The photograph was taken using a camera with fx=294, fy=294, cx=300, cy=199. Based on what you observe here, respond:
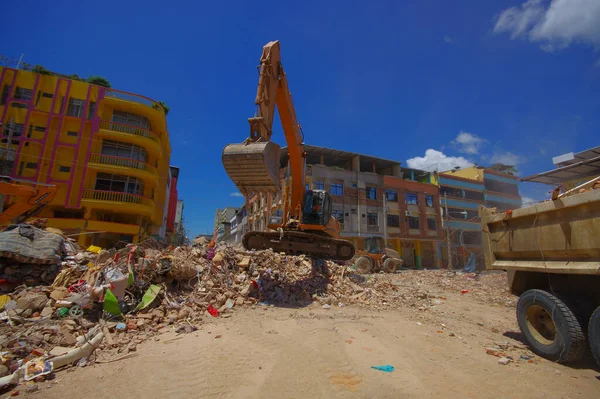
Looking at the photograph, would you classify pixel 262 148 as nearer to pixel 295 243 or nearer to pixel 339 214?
pixel 295 243

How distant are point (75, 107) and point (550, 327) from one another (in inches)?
1060

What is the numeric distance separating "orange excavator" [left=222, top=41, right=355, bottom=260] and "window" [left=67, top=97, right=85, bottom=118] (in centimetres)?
1947

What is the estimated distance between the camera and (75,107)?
819 inches

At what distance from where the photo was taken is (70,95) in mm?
20703

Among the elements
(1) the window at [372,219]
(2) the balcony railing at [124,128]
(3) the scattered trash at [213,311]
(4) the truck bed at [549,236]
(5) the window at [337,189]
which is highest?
(2) the balcony railing at [124,128]

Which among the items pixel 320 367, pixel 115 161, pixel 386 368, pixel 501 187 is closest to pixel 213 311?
pixel 320 367

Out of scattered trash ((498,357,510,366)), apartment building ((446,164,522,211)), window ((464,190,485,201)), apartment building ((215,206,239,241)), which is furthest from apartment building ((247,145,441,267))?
apartment building ((215,206,239,241))

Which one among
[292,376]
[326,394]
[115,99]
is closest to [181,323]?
[292,376]

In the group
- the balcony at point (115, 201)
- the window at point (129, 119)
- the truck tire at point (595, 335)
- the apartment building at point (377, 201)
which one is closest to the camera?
the truck tire at point (595, 335)

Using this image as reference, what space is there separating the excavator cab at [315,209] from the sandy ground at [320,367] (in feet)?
13.2

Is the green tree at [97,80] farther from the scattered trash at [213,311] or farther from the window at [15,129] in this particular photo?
the scattered trash at [213,311]

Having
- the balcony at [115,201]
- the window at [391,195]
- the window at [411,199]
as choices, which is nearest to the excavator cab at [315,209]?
the balcony at [115,201]

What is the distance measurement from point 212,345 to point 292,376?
141 centimetres

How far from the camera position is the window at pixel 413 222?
33969 millimetres
